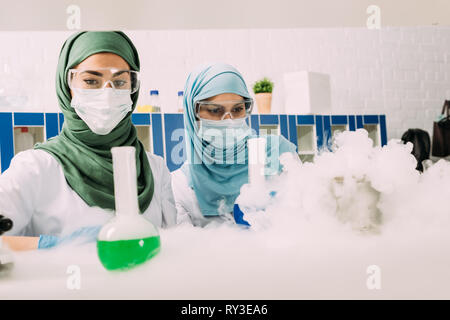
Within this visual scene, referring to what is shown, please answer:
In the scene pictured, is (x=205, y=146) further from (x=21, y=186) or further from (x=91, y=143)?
(x=21, y=186)

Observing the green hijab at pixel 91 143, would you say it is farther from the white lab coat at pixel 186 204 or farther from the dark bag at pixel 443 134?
the dark bag at pixel 443 134

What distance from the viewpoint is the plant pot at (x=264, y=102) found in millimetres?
894

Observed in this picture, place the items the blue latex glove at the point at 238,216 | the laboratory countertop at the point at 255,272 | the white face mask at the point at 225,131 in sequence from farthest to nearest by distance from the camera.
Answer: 1. the white face mask at the point at 225,131
2. the blue latex glove at the point at 238,216
3. the laboratory countertop at the point at 255,272

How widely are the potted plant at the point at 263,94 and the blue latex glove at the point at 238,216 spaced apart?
23cm

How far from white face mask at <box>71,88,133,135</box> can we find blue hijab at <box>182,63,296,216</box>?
0.46 feet

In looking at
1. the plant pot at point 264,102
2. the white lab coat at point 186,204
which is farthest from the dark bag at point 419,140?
the white lab coat at point 186,204

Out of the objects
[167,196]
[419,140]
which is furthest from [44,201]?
[419,140]

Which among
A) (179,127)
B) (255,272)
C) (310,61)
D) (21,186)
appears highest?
(310,61)

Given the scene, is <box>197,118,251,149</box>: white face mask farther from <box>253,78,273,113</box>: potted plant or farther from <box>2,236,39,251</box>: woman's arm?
<box>2,236,39,251</box>: woman's arm

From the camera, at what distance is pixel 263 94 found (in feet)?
2.96

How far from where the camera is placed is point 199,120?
2.81 ft

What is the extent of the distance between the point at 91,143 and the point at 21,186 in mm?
163

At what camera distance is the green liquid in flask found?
1.67 ft

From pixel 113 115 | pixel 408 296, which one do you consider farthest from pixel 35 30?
pixel 408 296
